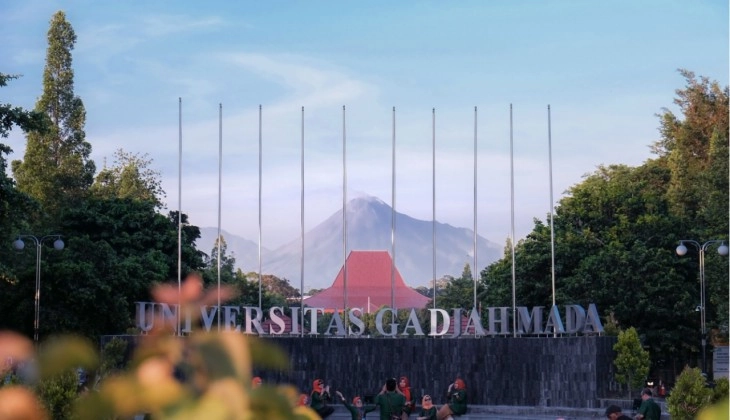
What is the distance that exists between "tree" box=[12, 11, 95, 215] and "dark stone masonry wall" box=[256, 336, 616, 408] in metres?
29.8

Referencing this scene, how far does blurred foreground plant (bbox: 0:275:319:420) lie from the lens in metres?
1.76

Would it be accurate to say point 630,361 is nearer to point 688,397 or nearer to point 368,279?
point 688,397

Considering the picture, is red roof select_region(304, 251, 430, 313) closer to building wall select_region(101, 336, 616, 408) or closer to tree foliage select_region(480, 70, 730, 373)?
tree foliage select_region(480, 70, 730, 373)

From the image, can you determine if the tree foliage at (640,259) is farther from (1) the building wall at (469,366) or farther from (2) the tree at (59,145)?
(2) the tree at (59,145)

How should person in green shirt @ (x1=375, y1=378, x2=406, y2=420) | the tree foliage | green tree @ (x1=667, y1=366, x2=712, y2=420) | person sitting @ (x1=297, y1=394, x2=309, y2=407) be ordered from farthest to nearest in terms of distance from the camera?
the tree foliage < green tree @ (x1=667, y1=366, x2=712, y2=420) < person in green shirt @ (x1=375, y1=378, x2=406, y2=420) < person sitting @ (x1=297, y1=394, x2=309, y2=407)

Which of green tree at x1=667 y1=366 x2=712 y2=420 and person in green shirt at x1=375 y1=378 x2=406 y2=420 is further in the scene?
green tree at x1=667 y1=366 x2=712 y2=420

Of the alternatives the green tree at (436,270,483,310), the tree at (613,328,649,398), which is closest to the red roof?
the green tree at (436,270,483,310)

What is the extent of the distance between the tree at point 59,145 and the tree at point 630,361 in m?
36.6

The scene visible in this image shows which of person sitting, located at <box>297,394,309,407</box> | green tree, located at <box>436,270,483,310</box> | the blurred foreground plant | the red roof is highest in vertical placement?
the red roof

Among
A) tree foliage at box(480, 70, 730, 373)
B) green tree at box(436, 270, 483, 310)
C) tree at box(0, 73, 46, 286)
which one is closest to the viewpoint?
tree at box(0, 73, 46, 286)

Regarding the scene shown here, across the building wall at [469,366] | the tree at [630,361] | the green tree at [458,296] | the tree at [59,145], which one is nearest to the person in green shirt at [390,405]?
the building wall at [469,366]

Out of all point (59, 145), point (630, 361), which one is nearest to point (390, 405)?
point (630, 361)

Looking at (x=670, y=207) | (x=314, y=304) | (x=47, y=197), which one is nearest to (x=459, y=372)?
(x=670, y=207)

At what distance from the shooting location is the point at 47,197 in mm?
63125
